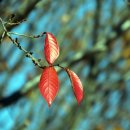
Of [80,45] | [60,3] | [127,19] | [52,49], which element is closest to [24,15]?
[52,49]

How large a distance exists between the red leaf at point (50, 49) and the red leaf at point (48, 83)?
2.3 inches

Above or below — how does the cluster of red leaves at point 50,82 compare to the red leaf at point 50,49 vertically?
below

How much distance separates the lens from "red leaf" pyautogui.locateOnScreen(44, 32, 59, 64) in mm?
2564

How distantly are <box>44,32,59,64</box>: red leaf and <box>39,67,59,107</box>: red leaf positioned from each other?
2.3 inches

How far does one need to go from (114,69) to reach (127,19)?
64.4 inches

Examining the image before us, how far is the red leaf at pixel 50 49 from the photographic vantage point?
2.56 meters

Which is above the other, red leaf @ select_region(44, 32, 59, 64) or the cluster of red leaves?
red leaf @ select_region(44, 32, 59, 64)

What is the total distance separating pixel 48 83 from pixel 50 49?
19cm

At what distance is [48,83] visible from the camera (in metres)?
2.50

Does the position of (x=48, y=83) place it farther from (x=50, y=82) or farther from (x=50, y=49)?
(x=50, y=49)

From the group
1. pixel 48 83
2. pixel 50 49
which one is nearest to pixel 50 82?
pixel 48 83

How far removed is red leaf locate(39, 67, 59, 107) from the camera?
2.50 meters

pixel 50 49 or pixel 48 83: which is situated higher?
pixel 50 49

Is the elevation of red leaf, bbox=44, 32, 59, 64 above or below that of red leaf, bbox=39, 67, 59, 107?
above
